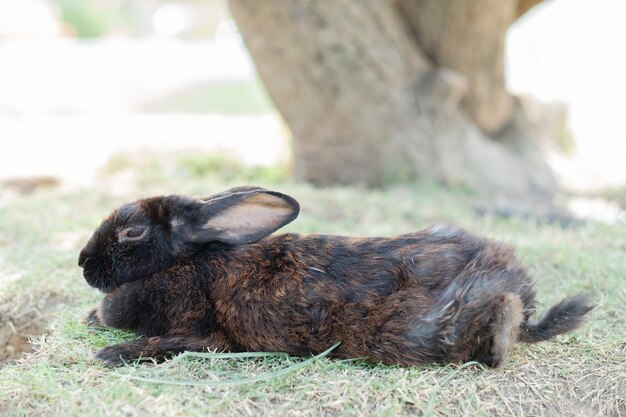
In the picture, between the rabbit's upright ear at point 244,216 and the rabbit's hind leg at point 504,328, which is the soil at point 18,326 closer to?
the rabbit's upright ear at point 244,216

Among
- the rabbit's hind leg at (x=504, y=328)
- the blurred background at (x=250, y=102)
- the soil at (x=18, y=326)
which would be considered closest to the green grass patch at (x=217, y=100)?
the blurred background at (x=250, y=102)

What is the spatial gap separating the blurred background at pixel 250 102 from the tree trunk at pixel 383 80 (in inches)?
1.0

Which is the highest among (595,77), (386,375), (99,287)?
(595,77)

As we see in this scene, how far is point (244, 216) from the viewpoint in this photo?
134 inches

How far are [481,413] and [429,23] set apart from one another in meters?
6.48

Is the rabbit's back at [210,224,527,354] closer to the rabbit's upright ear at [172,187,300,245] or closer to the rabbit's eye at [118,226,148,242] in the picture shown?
the rabbit's upright ear at [172,187,300,245]

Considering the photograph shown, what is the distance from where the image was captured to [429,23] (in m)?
8.55

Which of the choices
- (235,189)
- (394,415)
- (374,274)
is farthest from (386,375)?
(235,189)

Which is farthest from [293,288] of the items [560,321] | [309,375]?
[560,321]

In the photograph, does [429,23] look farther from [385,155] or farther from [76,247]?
[76,247]

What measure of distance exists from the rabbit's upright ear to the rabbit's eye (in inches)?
10.3

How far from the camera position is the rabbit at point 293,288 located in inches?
121

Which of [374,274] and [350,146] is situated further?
[350,146]

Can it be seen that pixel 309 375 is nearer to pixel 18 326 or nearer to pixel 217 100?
pixel 18 326
